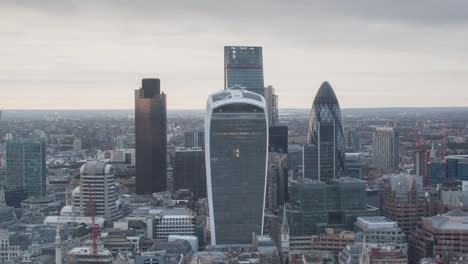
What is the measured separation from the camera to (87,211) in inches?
2234

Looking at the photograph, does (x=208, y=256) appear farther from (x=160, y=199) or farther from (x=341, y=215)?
(x=160, y=199)

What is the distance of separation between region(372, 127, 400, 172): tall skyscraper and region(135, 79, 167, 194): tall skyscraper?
24.2 meters

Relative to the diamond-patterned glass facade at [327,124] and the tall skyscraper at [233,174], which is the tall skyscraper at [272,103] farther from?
the tall skyscraper at [233,174]

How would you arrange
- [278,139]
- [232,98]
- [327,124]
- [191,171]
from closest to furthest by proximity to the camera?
[232,98] → [327,124] → [191,171] → [278,139]

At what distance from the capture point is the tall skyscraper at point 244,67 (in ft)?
262

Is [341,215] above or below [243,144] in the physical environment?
below

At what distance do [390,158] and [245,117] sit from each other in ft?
140

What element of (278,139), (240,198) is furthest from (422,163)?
(240,198)

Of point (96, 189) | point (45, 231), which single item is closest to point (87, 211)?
point (96, 189)

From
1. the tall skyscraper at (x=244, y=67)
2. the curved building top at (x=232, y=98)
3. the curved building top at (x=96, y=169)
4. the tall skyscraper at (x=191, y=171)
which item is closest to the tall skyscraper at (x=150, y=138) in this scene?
the tall skyscraper at (x=191, y=171)

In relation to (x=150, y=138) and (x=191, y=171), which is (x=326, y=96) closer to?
(x=191, y=171)

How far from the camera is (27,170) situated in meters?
68.4

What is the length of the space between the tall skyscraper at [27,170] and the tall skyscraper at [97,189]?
12.3m

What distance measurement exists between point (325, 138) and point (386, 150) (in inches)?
941
